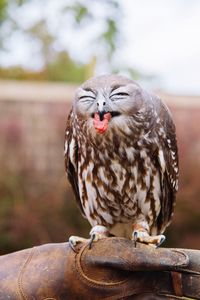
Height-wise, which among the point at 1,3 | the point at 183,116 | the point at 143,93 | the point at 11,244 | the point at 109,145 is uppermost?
the point at 1,3

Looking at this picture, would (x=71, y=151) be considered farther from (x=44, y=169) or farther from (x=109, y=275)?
(x=44, y=169)

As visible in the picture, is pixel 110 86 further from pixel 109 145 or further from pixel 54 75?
pixel 54 75

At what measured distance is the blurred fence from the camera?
11.7 metres

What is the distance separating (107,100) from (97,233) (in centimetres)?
71

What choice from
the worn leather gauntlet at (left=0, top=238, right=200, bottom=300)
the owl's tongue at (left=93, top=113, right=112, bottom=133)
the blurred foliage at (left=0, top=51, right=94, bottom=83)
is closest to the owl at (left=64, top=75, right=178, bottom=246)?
the owl's tongue at (left=93, top=113, right=112, bottom=133)

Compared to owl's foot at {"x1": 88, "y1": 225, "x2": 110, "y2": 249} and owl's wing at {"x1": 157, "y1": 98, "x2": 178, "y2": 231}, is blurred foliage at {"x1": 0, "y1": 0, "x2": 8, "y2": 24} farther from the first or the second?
owl's foot at {"x1": 88, "y1": 225, "x2": 110, "y2": 249}

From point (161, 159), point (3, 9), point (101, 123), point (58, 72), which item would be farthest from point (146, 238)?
point (58, 72)

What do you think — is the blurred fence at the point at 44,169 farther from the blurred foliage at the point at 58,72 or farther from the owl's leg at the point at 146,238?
the owl's leg at the point at 146,238

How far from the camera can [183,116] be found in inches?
498

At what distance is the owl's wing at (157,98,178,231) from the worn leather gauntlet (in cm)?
77

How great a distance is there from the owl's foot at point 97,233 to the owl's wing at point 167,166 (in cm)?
34

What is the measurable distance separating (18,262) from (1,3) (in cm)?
228

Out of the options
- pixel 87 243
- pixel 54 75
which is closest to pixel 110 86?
pixel 87 243

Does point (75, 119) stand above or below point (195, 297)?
above
